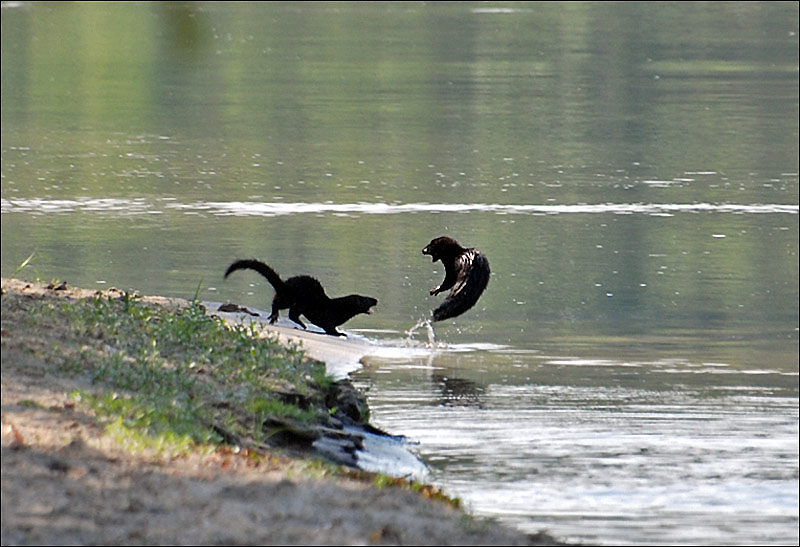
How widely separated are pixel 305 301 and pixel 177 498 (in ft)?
18.7

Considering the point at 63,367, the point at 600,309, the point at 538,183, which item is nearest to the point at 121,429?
the point at 63,367

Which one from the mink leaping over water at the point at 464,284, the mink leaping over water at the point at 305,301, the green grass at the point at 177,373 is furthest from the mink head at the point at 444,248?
the green grass at the point at 177,373

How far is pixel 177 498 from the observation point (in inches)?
257

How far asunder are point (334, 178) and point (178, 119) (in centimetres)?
733

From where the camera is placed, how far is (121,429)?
730cm

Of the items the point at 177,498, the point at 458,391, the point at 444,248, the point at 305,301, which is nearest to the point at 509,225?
the point at 444,248

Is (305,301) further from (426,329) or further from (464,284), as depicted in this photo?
(464,284)

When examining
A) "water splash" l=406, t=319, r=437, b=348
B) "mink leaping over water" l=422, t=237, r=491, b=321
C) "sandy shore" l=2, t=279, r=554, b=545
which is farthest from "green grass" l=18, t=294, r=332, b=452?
"mink leaping over water" l=422, t=237, r=491, b=321

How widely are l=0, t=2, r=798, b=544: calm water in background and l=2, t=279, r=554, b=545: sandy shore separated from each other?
0.87 metres

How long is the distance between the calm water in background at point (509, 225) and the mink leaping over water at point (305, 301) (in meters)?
0.34

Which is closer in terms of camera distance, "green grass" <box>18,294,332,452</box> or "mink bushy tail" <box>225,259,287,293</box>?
"green grass" <box>18,294,332,452</box>

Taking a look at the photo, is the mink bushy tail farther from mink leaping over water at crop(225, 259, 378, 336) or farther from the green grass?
the green grass

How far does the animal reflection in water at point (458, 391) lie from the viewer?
33.2ft

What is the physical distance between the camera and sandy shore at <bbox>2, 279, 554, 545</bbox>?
6164mm
